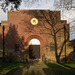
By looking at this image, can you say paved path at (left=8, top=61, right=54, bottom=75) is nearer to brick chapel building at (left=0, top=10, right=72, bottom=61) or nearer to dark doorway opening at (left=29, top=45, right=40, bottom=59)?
brick chapel building at (left=0, top=10, right=72, bottom=61)

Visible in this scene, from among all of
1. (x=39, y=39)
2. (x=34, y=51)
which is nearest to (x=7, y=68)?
(x=34, y=51)

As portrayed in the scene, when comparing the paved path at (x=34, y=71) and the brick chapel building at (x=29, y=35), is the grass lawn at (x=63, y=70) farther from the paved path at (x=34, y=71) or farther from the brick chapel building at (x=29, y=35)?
the brick chapel building at (x=29, y=35)

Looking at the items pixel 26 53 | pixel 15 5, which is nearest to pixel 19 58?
pixel 26 53

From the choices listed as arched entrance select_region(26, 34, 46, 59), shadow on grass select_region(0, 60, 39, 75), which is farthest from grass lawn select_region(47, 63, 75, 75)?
arched entrance select_region(26, 34, 46, 59)

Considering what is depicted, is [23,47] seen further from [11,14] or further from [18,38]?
[11,14]

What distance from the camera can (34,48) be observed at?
62.4ft

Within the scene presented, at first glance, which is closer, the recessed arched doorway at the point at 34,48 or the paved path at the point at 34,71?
the paved path at the point at 34,71

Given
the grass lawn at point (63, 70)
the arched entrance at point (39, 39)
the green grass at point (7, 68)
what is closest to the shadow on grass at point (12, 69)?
the green grass at point (7, 68)

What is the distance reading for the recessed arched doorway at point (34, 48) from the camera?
18923mm

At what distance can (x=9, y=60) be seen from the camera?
715 inches

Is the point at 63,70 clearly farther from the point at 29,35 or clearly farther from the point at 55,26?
the point at 55,26

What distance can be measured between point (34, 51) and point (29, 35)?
2875 mm

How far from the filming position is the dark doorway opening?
1891cm

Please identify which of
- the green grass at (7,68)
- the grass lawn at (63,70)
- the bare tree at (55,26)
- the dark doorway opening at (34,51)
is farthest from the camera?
the dark doorway opening at (34,51)
